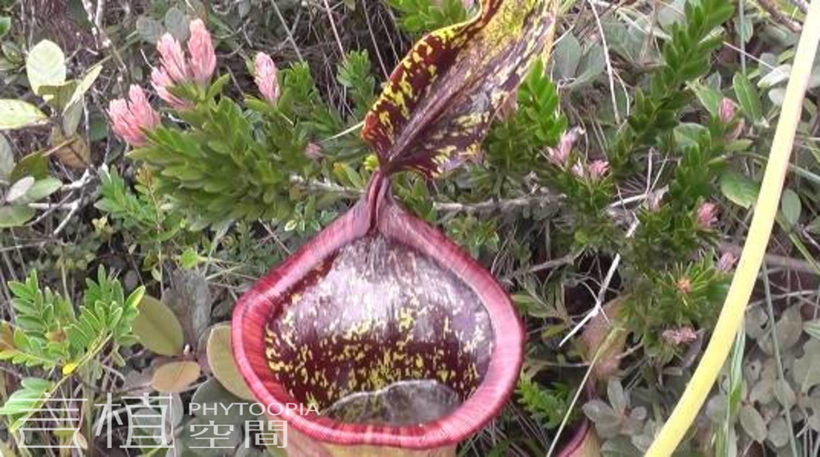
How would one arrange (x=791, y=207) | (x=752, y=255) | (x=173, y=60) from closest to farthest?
(x=752, y=255) < (x=173, y=60) < (x=791, y=207)

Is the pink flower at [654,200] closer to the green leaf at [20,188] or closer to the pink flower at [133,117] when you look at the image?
the pink flower at [133,117]

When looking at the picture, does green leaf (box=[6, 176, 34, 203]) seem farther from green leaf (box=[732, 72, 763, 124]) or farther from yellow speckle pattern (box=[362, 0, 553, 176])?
green leaf (box=[732, 72, 763, 124])

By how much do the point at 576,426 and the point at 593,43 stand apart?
43cm

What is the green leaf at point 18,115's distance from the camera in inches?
41.3

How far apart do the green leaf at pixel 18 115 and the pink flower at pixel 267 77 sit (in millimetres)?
294

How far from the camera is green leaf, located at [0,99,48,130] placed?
1.05m

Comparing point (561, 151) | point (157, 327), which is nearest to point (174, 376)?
point (157, 327)

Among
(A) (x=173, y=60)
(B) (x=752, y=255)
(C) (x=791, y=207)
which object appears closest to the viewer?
(B) (x=752, y=255)

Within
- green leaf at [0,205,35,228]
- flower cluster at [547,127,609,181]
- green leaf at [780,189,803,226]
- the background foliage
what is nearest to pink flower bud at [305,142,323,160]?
the background foliage

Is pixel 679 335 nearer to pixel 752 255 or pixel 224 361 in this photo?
pixel 752 255

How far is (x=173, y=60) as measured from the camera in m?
0.86

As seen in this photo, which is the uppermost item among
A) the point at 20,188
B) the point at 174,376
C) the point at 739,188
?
the point at 20,188

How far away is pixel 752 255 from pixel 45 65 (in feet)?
2.52

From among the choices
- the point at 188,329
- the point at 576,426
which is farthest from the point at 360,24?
the point at 576,426
